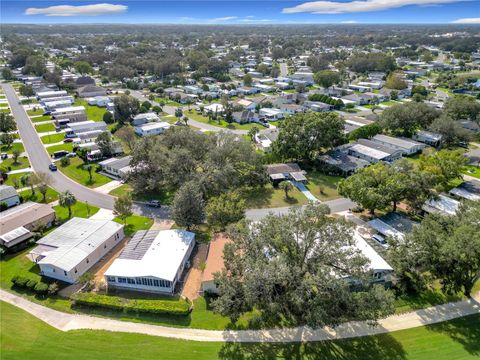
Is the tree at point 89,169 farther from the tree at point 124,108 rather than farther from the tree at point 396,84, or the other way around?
the tree at point 396,84

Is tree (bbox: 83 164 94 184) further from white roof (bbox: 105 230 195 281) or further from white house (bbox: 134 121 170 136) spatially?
white roof (bbox: 105 230 195 281)

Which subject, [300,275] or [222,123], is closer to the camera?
[300,275]

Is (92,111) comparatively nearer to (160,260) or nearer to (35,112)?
(35,112)

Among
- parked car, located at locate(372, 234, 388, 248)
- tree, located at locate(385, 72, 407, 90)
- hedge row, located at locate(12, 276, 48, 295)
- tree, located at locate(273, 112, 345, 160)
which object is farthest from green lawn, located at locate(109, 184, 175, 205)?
tree, located at locate(385, 72, 407, 90)

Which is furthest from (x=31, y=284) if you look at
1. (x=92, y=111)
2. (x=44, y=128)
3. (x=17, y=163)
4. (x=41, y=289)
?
(x=92, y=111)

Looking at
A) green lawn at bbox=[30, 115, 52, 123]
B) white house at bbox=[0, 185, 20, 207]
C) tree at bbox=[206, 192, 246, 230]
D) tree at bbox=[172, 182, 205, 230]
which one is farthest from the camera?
green lawn at bbox=[30, 115, 52, 123]

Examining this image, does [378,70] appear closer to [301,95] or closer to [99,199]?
[301,95]
